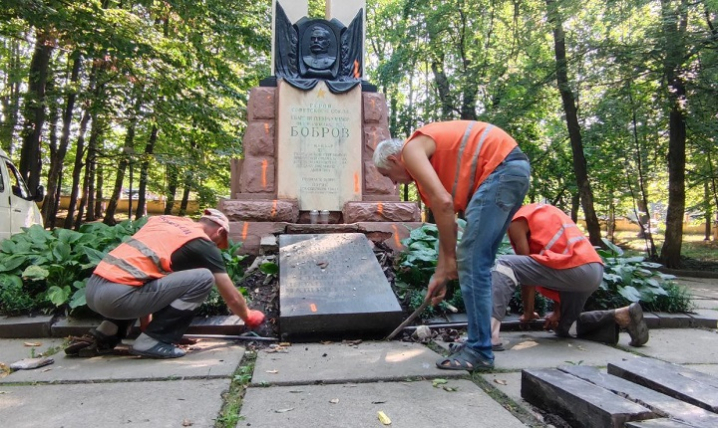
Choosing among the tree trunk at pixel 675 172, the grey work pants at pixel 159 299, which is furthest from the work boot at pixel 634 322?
the tree trunk at pixel 675 172

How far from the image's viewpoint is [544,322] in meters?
3.87

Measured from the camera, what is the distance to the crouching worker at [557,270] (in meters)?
3.29

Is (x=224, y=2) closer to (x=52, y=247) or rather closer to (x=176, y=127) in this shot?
(x=176, y=127)

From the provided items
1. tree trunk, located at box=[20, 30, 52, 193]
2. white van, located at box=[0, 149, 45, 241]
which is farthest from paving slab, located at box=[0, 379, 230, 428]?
tree trunk, located at box=[20, 30, 52, 193]

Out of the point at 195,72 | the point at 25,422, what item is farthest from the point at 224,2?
the point at 25,422

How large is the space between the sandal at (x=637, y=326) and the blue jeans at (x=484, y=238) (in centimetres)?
119

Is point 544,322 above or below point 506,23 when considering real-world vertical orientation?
below

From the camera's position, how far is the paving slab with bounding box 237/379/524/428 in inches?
79.3

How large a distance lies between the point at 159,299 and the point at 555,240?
2.50 m

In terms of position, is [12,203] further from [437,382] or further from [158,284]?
[437,382]

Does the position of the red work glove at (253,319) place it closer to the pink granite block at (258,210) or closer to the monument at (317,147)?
the pink granite block at (258,210)

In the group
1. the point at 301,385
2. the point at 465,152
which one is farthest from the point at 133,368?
the point at 465,152

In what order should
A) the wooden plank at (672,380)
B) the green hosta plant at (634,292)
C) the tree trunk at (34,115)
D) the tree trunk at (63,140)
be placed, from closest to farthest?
1. the wooden plank at (672,380)
2. the green hosta plant at (634,292)
3. the tree trunk at (34,115)
4. the tree trunk at (63,140)

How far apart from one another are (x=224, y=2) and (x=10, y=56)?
7197 mm
